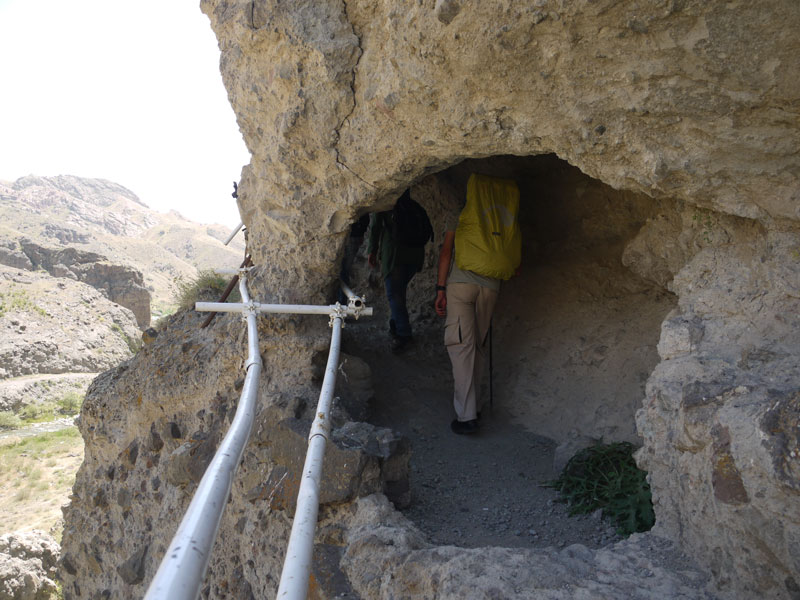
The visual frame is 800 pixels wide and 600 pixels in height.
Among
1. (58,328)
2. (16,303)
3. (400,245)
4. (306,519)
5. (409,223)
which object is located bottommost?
(58,328)

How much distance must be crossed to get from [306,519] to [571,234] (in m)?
2.94

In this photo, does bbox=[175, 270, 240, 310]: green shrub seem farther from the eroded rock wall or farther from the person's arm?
the eroded rock wall

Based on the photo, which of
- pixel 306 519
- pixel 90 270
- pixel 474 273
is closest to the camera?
pixel 306 519

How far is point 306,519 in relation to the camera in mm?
1646

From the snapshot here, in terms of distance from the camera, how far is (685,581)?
1.78 meters

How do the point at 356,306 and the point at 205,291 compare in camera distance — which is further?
the point at 205,291

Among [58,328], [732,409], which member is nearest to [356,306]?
[732,409]

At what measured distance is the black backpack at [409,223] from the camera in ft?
13.6

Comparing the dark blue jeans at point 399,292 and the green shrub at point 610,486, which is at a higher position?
the dark blue jeans at point 399,292

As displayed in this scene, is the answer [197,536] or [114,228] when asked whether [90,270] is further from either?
[114,228]

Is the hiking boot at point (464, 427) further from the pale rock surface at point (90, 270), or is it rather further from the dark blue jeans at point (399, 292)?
the pale rock surface at point (90, 270)

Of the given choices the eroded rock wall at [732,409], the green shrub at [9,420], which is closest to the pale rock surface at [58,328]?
the green shrub at [9,420]

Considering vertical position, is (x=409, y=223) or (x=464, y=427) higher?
(x=409, y=223)

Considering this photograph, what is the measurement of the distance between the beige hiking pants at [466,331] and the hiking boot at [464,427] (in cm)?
3
